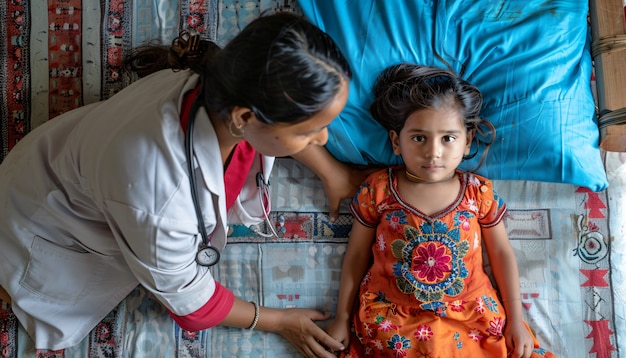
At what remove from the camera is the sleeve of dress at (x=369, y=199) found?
1.37 m

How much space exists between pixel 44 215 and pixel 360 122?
0.75m

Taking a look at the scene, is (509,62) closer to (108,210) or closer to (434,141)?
(434,141)

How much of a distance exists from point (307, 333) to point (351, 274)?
0.19 m

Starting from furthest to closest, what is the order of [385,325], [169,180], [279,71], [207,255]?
[385,325]
[207,255]
[169,180]
[279,71]

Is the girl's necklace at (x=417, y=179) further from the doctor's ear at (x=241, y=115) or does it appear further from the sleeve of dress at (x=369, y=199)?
the doctor's ear at (x=241, y=115)

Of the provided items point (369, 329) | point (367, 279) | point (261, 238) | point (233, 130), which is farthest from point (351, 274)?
point (233, 130)

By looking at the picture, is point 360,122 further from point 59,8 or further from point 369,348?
point 59,8

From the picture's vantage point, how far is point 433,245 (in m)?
1.30

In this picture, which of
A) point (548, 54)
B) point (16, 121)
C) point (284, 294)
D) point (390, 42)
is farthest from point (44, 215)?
point (548, 54)

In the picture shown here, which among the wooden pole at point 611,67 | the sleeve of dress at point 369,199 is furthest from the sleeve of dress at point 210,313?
the wooden pole at point 611,67

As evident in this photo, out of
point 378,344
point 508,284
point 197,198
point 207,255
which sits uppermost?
point 197,198

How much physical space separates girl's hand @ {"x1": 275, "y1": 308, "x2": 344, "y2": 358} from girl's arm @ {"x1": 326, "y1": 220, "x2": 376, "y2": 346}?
3 centimetres

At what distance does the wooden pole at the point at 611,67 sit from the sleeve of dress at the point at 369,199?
1.78 ft

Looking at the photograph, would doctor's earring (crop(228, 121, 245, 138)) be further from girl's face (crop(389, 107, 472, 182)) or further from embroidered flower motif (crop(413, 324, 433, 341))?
embroidered flower motif (crop(413, 324, 433, 341))
